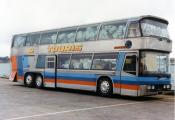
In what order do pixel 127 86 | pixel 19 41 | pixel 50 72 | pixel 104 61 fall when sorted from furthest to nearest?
pixel 19 41 → pixel 50 72 → pixel 104 61 → pixel 127 86

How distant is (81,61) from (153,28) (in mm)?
4248

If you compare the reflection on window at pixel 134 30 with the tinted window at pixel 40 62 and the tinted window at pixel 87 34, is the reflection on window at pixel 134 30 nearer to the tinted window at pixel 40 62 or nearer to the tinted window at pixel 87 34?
the tinted window at pixel 87 34

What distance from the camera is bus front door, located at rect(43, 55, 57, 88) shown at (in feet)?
68.9

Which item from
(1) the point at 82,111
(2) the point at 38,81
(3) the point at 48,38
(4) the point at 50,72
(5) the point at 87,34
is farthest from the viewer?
(2) the point at 38,81

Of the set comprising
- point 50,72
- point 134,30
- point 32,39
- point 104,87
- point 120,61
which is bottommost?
point 104,87

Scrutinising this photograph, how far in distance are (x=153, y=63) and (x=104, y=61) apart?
2.42 meters

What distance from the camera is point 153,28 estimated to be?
1677cm

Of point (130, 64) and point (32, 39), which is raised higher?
point (32, 39)

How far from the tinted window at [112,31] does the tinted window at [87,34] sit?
0.51 m

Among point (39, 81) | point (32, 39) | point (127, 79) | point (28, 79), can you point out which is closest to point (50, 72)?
point (39, 81)

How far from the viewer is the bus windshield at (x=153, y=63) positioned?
53.0ft

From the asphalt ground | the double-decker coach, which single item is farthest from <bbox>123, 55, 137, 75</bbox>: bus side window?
the asphalt ground

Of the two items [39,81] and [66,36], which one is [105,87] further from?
[39,81]

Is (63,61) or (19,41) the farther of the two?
(19,41)
